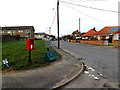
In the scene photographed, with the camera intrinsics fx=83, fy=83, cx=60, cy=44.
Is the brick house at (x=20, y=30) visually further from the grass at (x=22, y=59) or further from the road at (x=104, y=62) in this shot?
the road at (x=104, y=62)

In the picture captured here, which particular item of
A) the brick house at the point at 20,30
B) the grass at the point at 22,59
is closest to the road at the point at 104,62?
the grass at the point at 22,59

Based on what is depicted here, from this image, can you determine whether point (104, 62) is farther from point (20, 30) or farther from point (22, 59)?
point (20, 30)

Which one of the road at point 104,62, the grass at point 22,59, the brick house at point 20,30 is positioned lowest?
the road at point 104,62

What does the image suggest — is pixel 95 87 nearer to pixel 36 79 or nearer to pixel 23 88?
pixel 36 79

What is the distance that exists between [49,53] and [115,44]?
1446cm

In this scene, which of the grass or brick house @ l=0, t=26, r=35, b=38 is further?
brick house @ l=0, t=26, r=35, b=38

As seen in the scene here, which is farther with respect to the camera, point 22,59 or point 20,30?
point 20,30

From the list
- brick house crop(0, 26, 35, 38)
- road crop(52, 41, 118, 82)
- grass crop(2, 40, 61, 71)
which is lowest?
road crop(52, 41, 118, 82)

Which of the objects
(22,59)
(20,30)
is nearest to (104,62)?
(22,59)

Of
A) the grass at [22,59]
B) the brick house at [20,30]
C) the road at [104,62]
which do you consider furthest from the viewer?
the brick house at [20,30]

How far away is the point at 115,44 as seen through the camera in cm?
1524

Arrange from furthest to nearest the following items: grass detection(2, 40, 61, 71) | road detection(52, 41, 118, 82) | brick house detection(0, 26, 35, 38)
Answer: brick house detection(0, 26, 35, 38), grass detection(2, 40, 61, 71), road detection(52, 41, 118, 82)

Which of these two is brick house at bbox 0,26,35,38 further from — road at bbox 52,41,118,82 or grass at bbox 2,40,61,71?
road at bbox 52,41,118,82

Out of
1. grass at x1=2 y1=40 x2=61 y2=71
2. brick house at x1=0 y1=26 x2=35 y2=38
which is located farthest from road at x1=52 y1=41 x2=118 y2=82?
brick house at x1=0 y1=26 x2=35 y2=38
